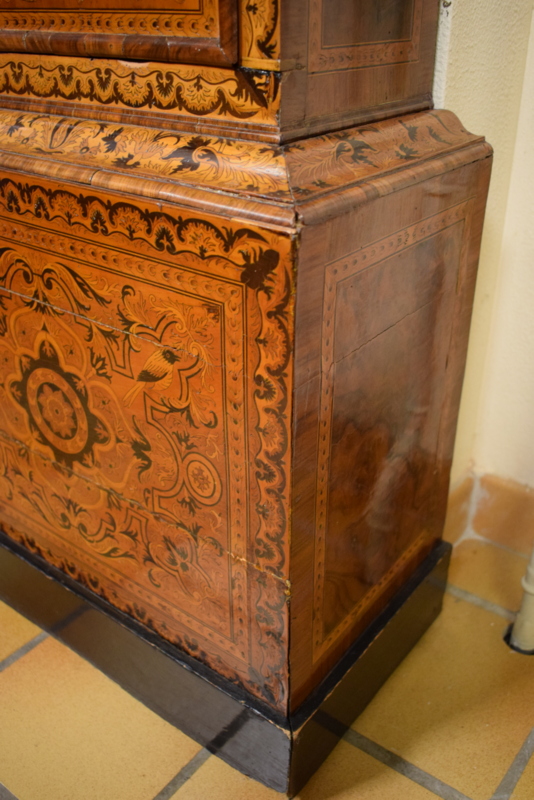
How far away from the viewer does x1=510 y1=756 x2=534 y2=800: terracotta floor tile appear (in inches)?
48.6

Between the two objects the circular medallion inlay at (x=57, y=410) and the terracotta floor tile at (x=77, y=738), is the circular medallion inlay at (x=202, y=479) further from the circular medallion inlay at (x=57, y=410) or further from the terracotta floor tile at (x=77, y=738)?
the terracotta floor tile at (x=77, y=738)

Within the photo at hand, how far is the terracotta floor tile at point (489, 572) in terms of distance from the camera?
1.68 metres

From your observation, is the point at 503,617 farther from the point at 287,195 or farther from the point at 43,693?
the point at 287,195

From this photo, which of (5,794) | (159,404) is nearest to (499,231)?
(159,404)

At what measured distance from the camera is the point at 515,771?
4.20 feet

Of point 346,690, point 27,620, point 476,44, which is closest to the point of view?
point 476,44

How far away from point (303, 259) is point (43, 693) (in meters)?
1.11

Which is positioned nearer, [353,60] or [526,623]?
[353,60]

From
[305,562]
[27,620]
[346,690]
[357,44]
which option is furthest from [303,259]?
[27,620]

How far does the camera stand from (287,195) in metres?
0.82

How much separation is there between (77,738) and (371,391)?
0.89 m

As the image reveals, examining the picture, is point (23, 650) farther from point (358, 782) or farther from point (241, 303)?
point (241, 303)

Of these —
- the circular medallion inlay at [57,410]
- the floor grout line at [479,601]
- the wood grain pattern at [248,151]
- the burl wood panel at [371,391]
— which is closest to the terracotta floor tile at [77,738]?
the burl wood panel at [371,391]

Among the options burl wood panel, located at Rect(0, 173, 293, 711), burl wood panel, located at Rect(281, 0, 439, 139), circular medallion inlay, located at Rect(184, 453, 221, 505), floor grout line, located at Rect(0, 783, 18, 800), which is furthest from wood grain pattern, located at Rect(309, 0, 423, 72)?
floor grout line, located at Rect(0, 783, 18, 800)
